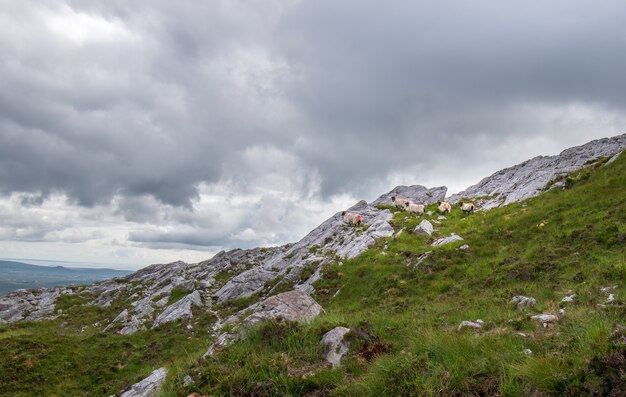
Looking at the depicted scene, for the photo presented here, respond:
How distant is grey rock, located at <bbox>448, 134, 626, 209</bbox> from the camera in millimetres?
46188

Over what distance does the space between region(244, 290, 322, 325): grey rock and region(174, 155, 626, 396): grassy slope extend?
2.21 meters

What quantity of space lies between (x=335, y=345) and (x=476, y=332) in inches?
161

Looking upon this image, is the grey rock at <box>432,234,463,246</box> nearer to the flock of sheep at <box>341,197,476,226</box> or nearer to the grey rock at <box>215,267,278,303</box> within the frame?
the flock of sheep at <box>341,197,476,226</box>

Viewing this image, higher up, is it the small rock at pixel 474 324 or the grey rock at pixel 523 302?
the grey rock at pixel 523 302

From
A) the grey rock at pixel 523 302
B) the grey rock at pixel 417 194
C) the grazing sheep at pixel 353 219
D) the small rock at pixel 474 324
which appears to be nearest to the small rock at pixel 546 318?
the small rock at pixel 474 324

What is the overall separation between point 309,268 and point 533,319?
2694 centimetres

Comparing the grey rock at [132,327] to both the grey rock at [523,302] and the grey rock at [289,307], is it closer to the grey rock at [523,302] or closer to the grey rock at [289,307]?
the grey rock at [289,307]

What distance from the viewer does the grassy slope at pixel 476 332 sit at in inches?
278

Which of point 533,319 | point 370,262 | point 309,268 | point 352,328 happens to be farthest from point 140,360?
point 533,319

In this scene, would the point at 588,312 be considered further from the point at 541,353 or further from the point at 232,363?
the point at 232,363

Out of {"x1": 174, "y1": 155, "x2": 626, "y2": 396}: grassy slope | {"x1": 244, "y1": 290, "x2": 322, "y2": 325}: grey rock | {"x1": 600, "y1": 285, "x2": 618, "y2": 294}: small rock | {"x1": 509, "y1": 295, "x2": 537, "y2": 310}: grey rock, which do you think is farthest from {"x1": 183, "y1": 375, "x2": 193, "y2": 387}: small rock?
{"x1": 600, "y1": 285, "x2": 618, "y2": 294}: small rock

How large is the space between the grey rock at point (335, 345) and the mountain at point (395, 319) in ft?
0.20

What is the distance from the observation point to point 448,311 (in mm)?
15656

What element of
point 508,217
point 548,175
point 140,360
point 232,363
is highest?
point 548,175
